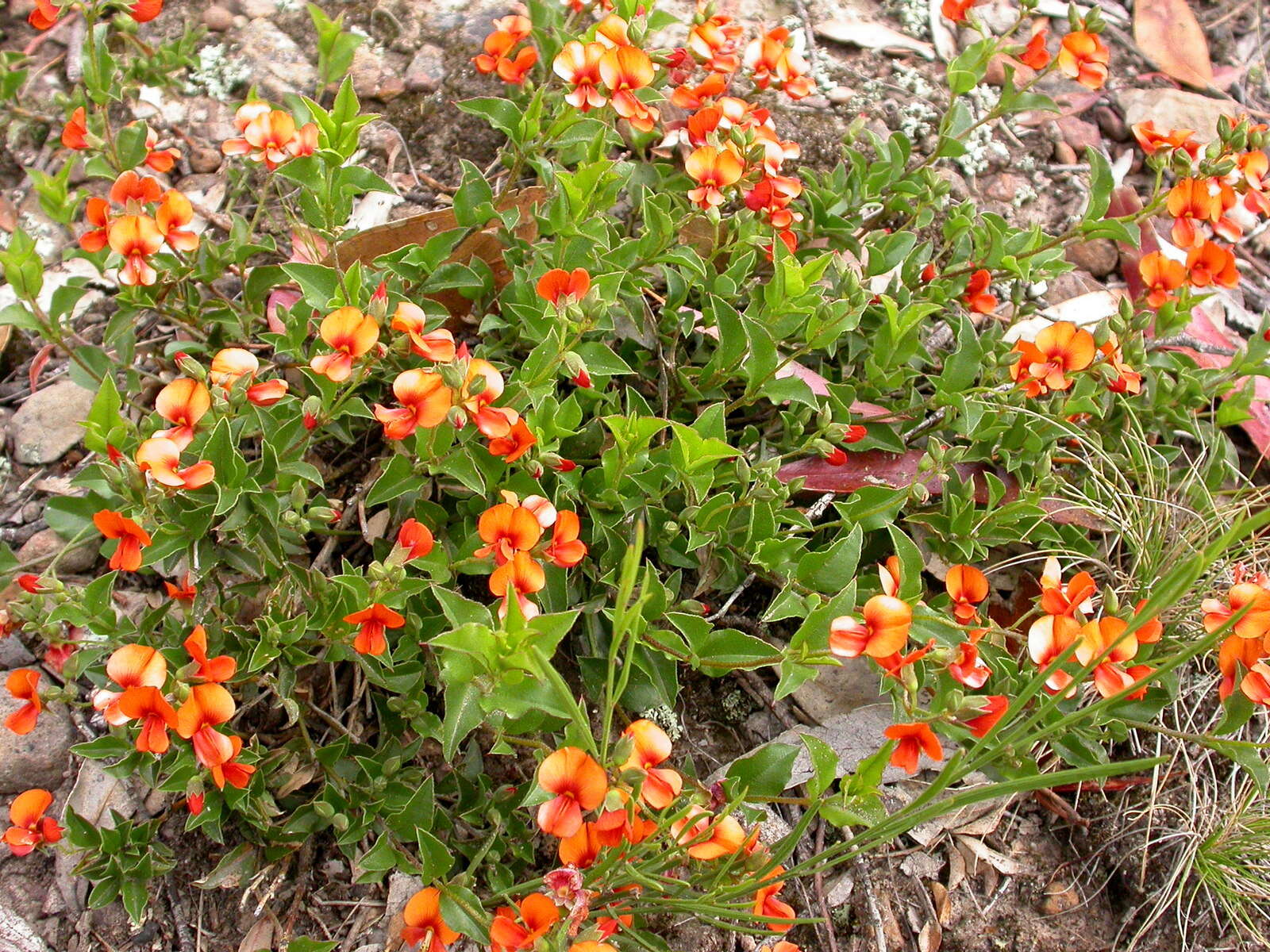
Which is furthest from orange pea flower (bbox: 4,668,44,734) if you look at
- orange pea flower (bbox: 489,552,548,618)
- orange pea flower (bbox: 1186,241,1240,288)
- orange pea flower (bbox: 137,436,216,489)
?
orange pea flower (bbox: 1186,241,1240,288)

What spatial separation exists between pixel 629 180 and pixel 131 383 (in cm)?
163

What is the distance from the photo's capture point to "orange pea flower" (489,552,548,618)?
2225 millimetres

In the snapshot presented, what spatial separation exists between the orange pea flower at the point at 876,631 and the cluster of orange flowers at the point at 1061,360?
0.98 m

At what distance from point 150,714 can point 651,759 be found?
42.7 inches

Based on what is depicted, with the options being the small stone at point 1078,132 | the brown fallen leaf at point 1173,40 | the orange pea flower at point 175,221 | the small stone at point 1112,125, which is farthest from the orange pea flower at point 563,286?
the brown fallen leaf at point 1173,40

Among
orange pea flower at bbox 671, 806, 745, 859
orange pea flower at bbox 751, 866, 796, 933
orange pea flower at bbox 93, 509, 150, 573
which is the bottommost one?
orange pea flower at bbox 751, 866, 796, 933

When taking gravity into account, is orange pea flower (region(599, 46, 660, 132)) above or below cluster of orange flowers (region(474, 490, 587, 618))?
above

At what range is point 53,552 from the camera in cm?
298

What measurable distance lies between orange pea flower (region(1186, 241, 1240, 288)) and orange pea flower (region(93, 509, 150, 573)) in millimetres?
2943

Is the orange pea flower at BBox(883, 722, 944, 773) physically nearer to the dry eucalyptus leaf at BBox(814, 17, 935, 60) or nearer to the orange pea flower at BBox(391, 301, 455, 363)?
the orange pea flower at BBox(391, 301, 455, 363)

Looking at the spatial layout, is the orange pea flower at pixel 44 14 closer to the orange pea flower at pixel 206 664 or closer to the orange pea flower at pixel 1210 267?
the orange pea flower at pixel 206 664

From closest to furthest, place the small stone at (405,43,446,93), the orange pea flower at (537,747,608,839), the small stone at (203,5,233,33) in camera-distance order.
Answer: the orange pea flower at (537,747,608,839) → the small stone at (405,43,446,93) → the small stone at (203,5,233,33)

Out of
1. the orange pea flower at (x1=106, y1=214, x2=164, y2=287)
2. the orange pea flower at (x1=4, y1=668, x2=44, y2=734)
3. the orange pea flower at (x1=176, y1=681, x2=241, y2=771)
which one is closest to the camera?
the orange pea flower at (x1=176, y1=681, x2=241, y2=771)

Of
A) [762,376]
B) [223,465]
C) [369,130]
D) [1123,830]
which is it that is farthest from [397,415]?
[1123,830]
